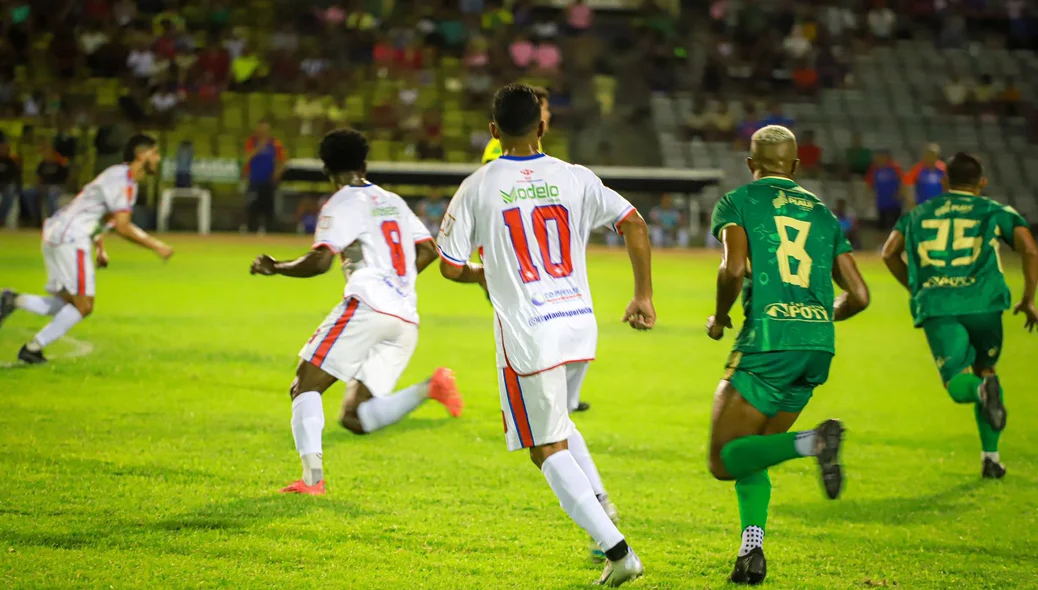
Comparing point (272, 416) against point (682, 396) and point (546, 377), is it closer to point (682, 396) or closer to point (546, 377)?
A: point (682, 396)

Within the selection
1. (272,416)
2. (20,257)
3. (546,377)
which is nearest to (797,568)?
(546,377)

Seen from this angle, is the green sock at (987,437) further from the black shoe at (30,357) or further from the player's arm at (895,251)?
the black shoe at (30,357)

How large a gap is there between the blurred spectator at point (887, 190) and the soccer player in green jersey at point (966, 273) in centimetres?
1844

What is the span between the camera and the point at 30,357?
35.7ft

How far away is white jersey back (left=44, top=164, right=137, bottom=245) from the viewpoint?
10.7 m

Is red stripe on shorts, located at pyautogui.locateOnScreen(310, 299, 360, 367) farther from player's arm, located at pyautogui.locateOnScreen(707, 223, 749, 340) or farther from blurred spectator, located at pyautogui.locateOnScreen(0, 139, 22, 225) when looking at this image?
blurred spectator, located at pyautogui.locateOnScreen(0, 139, 22, 225)

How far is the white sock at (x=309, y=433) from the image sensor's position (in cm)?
674

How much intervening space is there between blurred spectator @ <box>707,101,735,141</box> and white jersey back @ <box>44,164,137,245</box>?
2034cm

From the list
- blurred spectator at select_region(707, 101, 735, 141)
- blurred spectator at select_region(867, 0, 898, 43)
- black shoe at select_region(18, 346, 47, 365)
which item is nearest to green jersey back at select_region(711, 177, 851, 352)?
black shoe at select_region(18, 346, 47, 365)

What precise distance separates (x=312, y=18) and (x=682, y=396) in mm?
23598

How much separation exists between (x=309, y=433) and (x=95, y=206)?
5.29 m

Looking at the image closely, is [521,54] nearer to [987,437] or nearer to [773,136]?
[987,437]

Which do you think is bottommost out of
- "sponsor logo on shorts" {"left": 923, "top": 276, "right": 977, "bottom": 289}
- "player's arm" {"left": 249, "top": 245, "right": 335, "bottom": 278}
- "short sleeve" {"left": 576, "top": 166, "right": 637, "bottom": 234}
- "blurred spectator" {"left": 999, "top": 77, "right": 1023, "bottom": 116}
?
"sponsor logo on shorts" {"left": 923, "top": 276, "right": 977, "bottom": 289}

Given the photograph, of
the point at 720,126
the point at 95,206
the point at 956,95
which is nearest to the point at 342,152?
the point at 95,206
